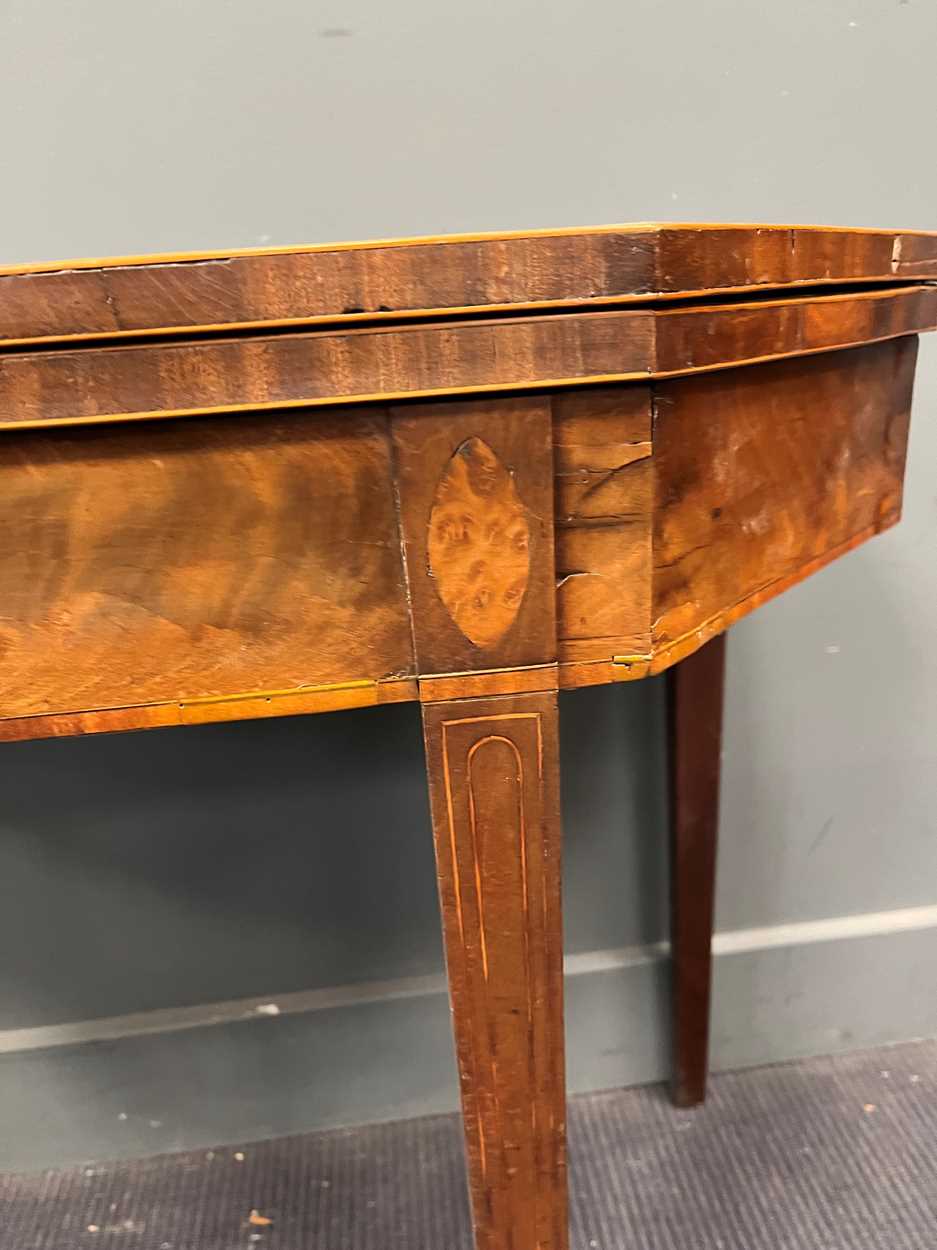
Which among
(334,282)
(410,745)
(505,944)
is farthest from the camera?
(410,745)

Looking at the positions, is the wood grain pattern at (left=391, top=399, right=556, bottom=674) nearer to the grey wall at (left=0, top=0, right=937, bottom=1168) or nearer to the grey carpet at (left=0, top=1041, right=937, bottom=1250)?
the grey wall at (left=0, top=0, right=937, bottom=1168)

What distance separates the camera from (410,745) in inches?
32.5

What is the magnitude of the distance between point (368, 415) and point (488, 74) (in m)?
0.46

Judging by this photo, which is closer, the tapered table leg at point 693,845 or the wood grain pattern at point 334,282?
the wood grain pattern at point 334,282

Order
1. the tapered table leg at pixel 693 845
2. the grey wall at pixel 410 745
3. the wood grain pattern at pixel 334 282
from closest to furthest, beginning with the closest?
the wood grain pattern at pixel 334 282 → the grey wall at pixel 410 745 → the tapered table leg at pixel 693 845

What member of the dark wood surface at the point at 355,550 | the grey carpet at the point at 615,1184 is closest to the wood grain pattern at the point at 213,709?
the dark wood surface at the point at 355,550

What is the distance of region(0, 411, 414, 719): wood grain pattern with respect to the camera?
336 millimetres

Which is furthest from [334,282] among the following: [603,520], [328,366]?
[603,520]

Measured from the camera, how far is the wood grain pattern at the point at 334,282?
1.00ft

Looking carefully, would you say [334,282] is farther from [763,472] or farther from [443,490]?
[763,472]

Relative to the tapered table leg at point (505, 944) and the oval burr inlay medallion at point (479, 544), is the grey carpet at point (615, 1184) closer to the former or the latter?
the tapered table leg at point (505, 944)

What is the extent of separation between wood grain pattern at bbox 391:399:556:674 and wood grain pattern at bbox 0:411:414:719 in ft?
0.04

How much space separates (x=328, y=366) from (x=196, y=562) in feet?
0.30

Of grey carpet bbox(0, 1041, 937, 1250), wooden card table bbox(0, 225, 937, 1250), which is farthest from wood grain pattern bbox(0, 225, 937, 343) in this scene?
grey carpet bbox(0, 1041, 937, 1250)
